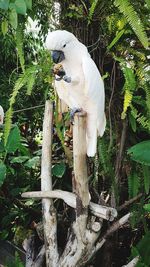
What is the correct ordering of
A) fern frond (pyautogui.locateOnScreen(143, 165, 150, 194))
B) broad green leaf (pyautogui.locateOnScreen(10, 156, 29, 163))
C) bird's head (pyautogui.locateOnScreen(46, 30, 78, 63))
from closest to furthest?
bird's head (pyautogui.locateOnScreen(46, 30, 78, 63)) → fern frond (pyautogui.locateOnScreen(143, 165, 150, 194)) → broad green leaf (pyautogui.locateOnScreen(10, 156, 29, 163))

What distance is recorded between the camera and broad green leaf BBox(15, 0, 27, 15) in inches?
61.4

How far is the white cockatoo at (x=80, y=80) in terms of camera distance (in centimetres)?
148

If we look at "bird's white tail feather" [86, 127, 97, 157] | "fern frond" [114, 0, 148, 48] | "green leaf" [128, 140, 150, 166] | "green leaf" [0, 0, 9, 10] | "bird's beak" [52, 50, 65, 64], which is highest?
"green leaf" [0, 0, 9, 10]

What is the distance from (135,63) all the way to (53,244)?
1.01m

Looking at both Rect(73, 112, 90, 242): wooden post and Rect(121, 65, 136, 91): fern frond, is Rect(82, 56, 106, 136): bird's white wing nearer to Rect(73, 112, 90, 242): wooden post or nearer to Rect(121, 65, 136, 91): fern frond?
Rect(73, 112, 90, 242): wooden post

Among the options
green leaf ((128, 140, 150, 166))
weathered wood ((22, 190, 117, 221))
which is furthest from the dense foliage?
weathered wood ((22, 190, 117, 221))

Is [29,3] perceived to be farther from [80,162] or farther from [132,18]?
[80,162]

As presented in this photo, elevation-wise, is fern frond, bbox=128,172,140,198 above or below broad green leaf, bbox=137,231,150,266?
above

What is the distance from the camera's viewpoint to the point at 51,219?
201 centimetres

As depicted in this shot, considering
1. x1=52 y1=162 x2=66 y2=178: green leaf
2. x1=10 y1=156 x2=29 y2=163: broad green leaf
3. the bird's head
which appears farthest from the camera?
x1=10 y1=156 x2=29 y2=163: broad green leaf

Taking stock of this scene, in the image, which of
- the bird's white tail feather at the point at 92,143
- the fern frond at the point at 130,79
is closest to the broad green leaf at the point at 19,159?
the bird's white tail feather at the point at 92,143

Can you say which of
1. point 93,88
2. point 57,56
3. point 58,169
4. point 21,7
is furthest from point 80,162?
point 21,7

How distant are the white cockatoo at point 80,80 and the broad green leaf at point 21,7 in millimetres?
179

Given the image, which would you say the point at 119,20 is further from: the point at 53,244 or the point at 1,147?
the point at 53,244
